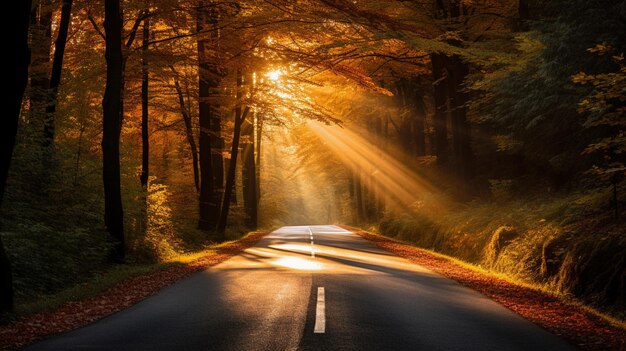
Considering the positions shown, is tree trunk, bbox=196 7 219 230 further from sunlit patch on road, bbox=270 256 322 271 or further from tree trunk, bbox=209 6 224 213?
sunlit patch on road, bbox=270 256 322 271

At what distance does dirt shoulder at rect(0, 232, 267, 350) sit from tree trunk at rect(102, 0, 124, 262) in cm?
184

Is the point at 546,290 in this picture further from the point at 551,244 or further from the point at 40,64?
the point at 40,64

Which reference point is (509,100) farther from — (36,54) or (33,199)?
(36,54)

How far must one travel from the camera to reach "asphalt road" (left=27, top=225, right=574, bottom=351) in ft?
20.3

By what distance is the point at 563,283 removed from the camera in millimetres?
9961

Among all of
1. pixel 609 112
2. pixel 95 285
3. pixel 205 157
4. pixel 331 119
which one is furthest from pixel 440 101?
pixel 95 285

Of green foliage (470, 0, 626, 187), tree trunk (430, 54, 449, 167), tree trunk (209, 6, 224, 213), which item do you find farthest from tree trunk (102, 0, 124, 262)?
tree trunk (430, 54, 449, 167)

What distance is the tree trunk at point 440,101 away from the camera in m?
22.1

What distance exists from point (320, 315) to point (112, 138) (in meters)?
8.97

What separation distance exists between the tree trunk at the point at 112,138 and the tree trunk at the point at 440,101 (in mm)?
12443

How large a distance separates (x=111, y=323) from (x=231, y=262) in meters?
7.84

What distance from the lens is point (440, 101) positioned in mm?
23328

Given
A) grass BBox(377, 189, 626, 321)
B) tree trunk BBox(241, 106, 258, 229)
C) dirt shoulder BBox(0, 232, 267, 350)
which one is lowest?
dirt shoulder BBox(0, 232, 267, 350)

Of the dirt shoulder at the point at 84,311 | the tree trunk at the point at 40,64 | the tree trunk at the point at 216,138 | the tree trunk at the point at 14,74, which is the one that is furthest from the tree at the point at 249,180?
the tree trunk at the point at 14,74
